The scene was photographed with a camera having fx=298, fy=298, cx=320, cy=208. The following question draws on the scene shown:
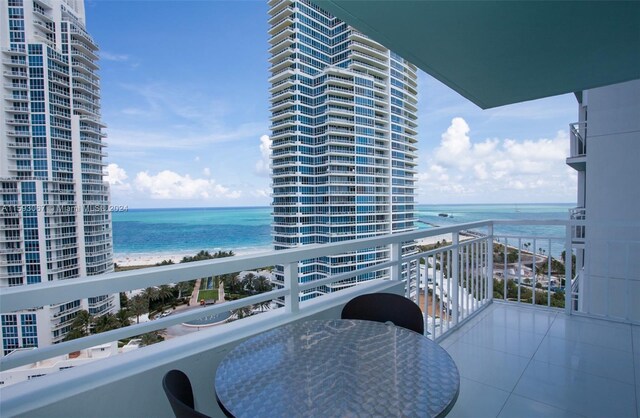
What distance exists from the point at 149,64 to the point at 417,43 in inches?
895

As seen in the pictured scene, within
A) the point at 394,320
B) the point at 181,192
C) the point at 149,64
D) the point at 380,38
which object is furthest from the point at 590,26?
the point at 149,64

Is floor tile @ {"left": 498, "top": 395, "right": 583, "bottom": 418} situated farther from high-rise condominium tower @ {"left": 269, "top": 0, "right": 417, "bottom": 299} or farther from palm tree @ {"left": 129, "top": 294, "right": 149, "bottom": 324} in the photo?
high-rise condominium tower @ {"left": 269, "top": 0, "right": 417, "bottom": 299}

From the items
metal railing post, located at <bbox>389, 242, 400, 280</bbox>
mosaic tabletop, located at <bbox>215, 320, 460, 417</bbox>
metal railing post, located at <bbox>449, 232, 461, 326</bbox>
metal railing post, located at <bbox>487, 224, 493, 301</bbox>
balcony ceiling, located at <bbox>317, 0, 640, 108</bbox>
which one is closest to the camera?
mosaic tabletop, located at <bbox>215, 320, 460, 417</bbox>

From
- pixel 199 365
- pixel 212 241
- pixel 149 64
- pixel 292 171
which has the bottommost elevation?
pixel 212 241

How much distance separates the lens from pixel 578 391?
212cm

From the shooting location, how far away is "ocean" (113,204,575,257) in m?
13.6

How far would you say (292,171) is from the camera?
21.8 metres

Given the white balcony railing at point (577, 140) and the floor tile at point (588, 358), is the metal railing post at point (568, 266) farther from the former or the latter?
the white balcony railing at point (577, 140)

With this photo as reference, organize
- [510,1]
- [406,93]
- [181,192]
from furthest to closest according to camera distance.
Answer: [406,93]
[181,192]
[510,1]

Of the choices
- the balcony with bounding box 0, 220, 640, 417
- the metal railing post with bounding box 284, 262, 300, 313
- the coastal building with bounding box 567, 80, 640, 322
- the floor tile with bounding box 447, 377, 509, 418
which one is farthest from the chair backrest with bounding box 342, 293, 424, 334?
the coastal building with bounding box 567, 80, 640, 322

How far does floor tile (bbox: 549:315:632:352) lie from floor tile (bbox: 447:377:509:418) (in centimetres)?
138

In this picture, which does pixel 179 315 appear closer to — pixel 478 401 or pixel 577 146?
pixel 478 401

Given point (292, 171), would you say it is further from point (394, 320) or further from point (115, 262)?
point (394, 320)

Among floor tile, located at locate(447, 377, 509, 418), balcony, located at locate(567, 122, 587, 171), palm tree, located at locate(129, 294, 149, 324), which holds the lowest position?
palm tree, located at locate(129, 294, 149, 324)
